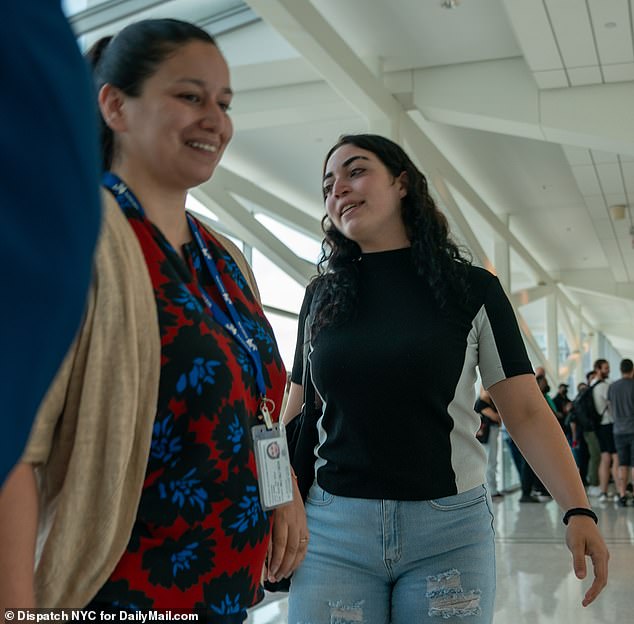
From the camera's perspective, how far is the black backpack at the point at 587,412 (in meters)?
12.7

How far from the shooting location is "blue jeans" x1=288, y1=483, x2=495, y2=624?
1.98 meters

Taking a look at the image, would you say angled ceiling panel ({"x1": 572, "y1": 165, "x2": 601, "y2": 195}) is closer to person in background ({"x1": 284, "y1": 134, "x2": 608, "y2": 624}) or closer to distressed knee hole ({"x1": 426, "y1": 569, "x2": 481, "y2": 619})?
person in background ({"x1": 284, "y1": 134, "x2": 608, "y2": 624})

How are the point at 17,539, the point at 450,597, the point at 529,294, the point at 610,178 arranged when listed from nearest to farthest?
the point at 17,539
the point at 450,597
the point at 610,178
the point at 529,294

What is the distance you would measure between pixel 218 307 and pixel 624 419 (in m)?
10.7

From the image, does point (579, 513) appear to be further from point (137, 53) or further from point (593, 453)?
point (593, 453)

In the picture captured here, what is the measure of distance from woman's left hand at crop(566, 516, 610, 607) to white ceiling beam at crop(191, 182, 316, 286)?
8938 mm

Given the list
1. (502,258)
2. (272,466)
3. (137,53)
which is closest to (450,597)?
(272,466)

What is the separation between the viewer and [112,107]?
4.54 ft

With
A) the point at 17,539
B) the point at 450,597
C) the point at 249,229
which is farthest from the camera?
the point at 249,229

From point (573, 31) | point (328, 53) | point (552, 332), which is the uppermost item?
point (552, 332)

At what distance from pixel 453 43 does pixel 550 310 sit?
1604 cm

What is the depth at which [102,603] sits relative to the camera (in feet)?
3.66

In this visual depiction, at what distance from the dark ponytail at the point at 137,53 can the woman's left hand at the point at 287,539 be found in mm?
661

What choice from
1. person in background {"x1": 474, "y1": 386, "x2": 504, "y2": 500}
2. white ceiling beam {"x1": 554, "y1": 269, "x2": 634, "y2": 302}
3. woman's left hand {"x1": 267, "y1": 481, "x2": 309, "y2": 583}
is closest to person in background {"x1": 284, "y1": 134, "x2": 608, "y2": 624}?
woman's left hand {"x1": 267, "y1": 481, "x2": 309, "y2": 583}
